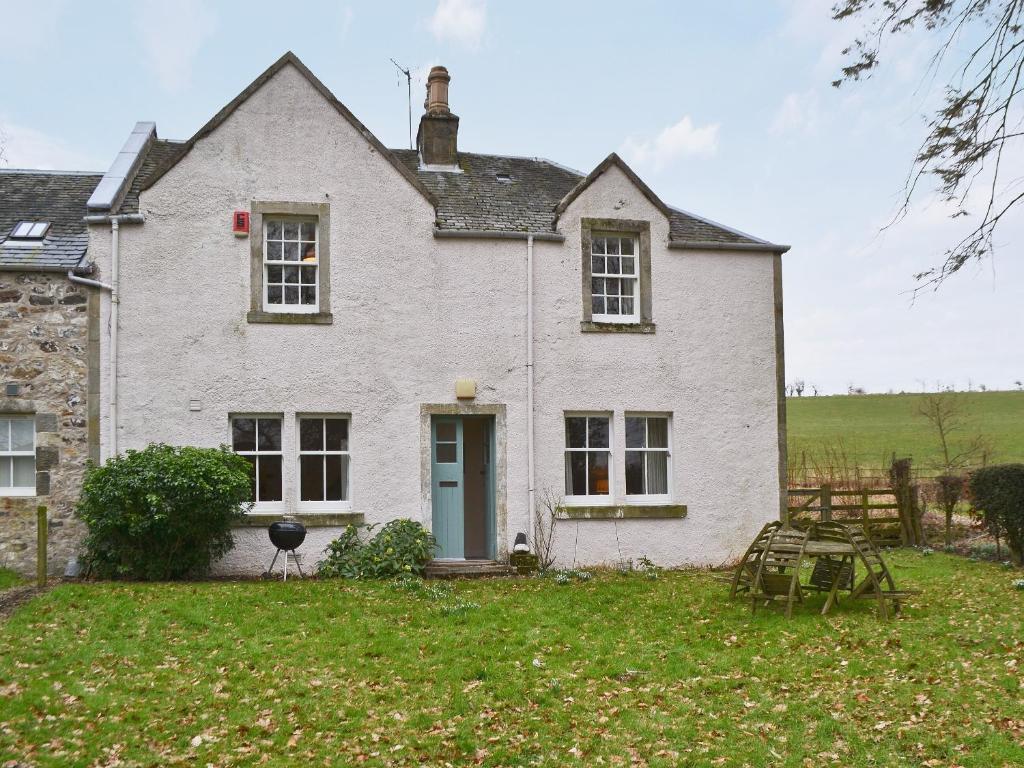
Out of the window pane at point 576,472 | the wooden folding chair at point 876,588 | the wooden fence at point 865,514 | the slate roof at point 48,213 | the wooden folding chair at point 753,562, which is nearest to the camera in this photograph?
the wooden folding chair at point 876,588

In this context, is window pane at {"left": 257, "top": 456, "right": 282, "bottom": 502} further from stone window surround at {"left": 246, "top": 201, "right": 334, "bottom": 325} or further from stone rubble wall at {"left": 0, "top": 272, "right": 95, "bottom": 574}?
stone rubble wall at {"left": 0, "top": 272, "right": 95, "bottom": 574}

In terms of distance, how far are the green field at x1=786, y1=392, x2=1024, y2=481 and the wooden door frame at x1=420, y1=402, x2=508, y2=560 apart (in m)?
12.1

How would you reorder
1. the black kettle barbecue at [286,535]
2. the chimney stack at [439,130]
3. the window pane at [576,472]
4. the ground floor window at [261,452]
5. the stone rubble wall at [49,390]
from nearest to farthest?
1. the black kettle barbecue at [286,535]
2. the stone rubble wall at [49,390]
3. the ground floor window at [261,452]
4. the window pane at [576,472]
5. the chimney stack at [439,130]

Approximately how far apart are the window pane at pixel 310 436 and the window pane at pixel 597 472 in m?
4.31

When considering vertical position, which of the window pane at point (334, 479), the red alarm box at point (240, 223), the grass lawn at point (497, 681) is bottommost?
the grass lawn at point (497, 681)

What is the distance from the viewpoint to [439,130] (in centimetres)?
1614

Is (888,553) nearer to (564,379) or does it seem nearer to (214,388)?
(564,379)

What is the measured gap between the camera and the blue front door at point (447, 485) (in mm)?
13883

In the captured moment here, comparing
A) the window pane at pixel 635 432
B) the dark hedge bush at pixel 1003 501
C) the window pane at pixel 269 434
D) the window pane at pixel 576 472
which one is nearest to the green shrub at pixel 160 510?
the window pane at pixel 269 434

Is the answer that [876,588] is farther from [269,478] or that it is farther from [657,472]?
[269,478]

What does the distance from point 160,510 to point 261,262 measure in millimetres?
4045

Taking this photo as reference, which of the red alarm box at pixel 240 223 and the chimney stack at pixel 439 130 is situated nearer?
the red alarm box at pixel 240 223

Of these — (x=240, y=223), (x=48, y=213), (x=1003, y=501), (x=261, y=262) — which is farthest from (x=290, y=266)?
(x=1003, y=501)

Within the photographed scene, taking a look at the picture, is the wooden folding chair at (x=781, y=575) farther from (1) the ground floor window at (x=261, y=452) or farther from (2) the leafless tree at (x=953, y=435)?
(2) the leafless tree at (x=953, y=435)
